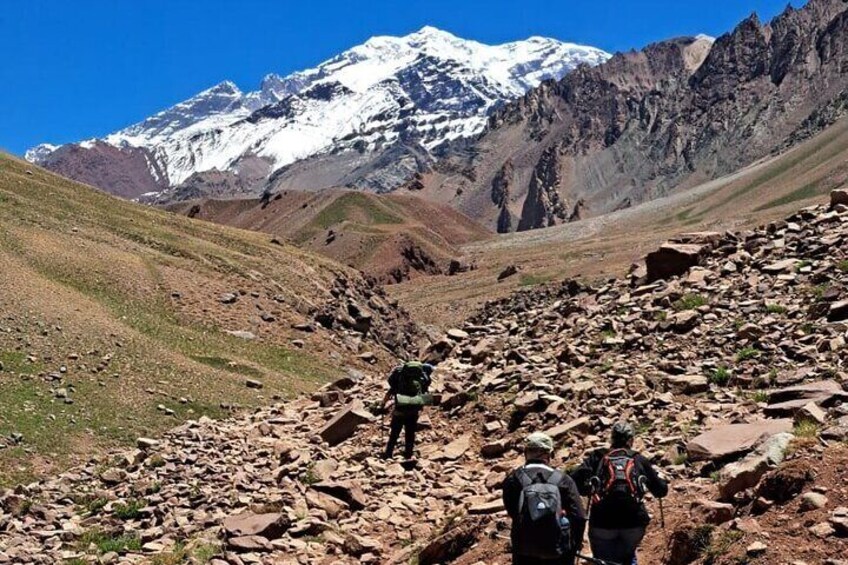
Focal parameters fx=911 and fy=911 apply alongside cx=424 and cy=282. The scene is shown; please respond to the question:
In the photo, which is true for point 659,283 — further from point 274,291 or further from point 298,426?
point 274,291

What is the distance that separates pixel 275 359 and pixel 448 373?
12096 mm

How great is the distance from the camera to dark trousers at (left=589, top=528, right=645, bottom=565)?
10383 millimetres

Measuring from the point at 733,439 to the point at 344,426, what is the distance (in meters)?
9.54

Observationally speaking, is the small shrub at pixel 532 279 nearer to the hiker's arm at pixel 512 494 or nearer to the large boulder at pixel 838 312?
the large boulder at pixel 838 312

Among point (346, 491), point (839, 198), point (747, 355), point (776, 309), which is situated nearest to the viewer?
point (346, 491)

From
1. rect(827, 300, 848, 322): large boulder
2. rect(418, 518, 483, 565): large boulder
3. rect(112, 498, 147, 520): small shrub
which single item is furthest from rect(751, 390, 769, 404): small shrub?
rect(112, 498, 147, 520): small shrub

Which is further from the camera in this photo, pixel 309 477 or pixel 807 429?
pixel 309 477

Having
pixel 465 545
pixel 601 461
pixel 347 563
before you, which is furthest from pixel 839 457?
pixel 347 563

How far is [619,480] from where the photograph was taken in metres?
10.4

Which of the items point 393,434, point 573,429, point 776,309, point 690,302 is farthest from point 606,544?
point 690,302

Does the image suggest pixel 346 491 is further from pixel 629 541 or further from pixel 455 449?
pixel 629 541

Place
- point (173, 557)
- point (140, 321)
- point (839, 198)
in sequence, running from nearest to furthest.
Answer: point (173, 557) → point (839, 198) → point (140, 321)

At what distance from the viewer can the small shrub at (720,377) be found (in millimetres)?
17812

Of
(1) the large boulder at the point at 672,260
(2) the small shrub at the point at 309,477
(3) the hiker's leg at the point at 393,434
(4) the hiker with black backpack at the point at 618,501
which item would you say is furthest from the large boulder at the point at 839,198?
(4) the hiker with black backpack at the point at 618,501
